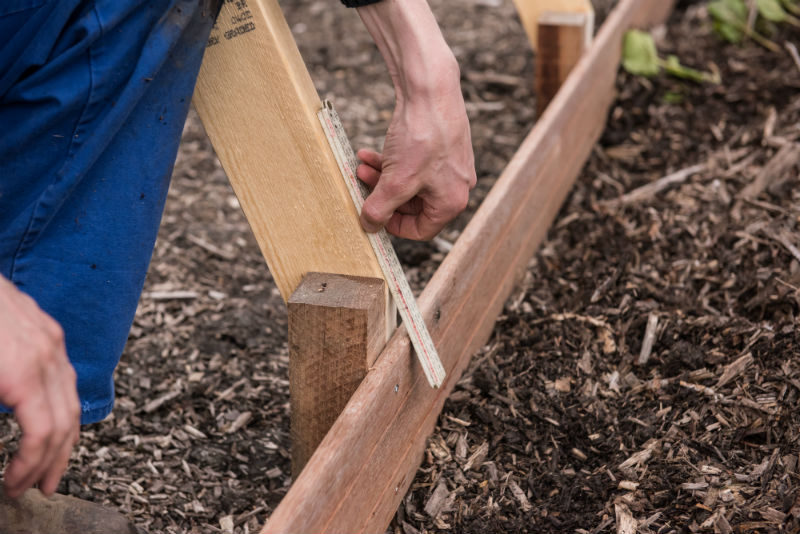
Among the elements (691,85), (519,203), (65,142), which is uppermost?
(65,142)

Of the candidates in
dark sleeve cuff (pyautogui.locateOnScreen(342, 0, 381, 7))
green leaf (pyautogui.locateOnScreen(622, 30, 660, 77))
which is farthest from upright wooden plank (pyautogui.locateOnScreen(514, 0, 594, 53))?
dark sleeve cuff (pyautogui.locateOnScreen(342, 0, 381, 7))

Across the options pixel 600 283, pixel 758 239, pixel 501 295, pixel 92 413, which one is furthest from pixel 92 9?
pixel 758 239

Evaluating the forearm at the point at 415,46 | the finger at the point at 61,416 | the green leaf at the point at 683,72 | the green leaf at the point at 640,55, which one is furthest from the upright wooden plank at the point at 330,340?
the green leaf at the point at 683,72

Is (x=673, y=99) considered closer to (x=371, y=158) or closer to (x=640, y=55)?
(x=640, y=55)

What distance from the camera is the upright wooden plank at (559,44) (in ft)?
10.7

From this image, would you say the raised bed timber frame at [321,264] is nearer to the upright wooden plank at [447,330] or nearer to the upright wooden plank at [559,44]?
the upright wooden plank at [447,330]

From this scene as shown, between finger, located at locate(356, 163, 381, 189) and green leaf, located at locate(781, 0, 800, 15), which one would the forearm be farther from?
green leaf, located at locate(781, 0, 800, 15)

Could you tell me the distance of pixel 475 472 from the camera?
1.98 meters

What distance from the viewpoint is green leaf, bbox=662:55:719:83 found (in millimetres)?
3660

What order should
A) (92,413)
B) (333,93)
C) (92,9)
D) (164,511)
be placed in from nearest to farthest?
(92,9) → (92,413) → (164,511) → (333,93)

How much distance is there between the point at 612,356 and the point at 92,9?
5.06 ft

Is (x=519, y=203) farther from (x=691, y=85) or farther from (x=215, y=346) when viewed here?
(x=691, y=85)

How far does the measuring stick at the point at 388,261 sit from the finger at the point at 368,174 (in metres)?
0.01

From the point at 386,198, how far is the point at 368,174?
0.46ft
